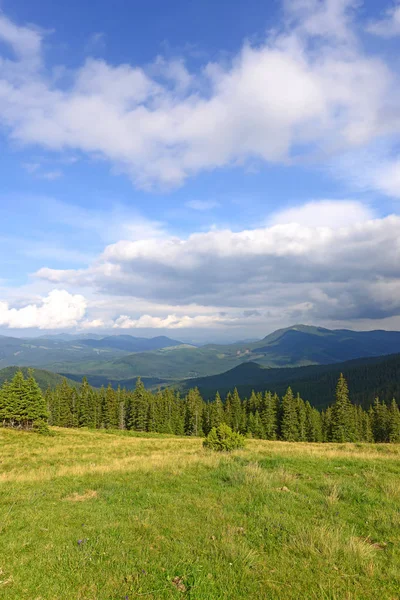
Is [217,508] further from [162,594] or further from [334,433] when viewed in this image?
[334,433]

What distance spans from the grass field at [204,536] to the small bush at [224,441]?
8.64 m

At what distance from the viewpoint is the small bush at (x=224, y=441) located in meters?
22.1

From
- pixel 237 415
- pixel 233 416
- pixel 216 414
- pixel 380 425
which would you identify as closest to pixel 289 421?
pixel 237 415

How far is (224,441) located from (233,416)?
2849 inches

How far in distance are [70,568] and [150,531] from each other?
7.08 ft

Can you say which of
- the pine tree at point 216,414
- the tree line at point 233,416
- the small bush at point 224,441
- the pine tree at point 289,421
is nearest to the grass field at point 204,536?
the small bush at point 224,441

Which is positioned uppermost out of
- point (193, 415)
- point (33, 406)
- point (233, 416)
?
point (33, 406)

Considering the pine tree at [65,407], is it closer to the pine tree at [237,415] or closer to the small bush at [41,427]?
the small bush at [41,427]

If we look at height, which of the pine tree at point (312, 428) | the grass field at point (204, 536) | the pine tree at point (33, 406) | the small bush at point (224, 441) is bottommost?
the pine tree at point (312, 428)

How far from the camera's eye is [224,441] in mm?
22375

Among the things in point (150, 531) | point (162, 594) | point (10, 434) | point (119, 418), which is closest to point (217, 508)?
A: point (150, 531)

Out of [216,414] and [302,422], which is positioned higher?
[216,414]

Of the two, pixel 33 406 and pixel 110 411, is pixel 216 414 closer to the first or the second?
pixel 110 411

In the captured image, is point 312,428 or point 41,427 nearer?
point 41,427
